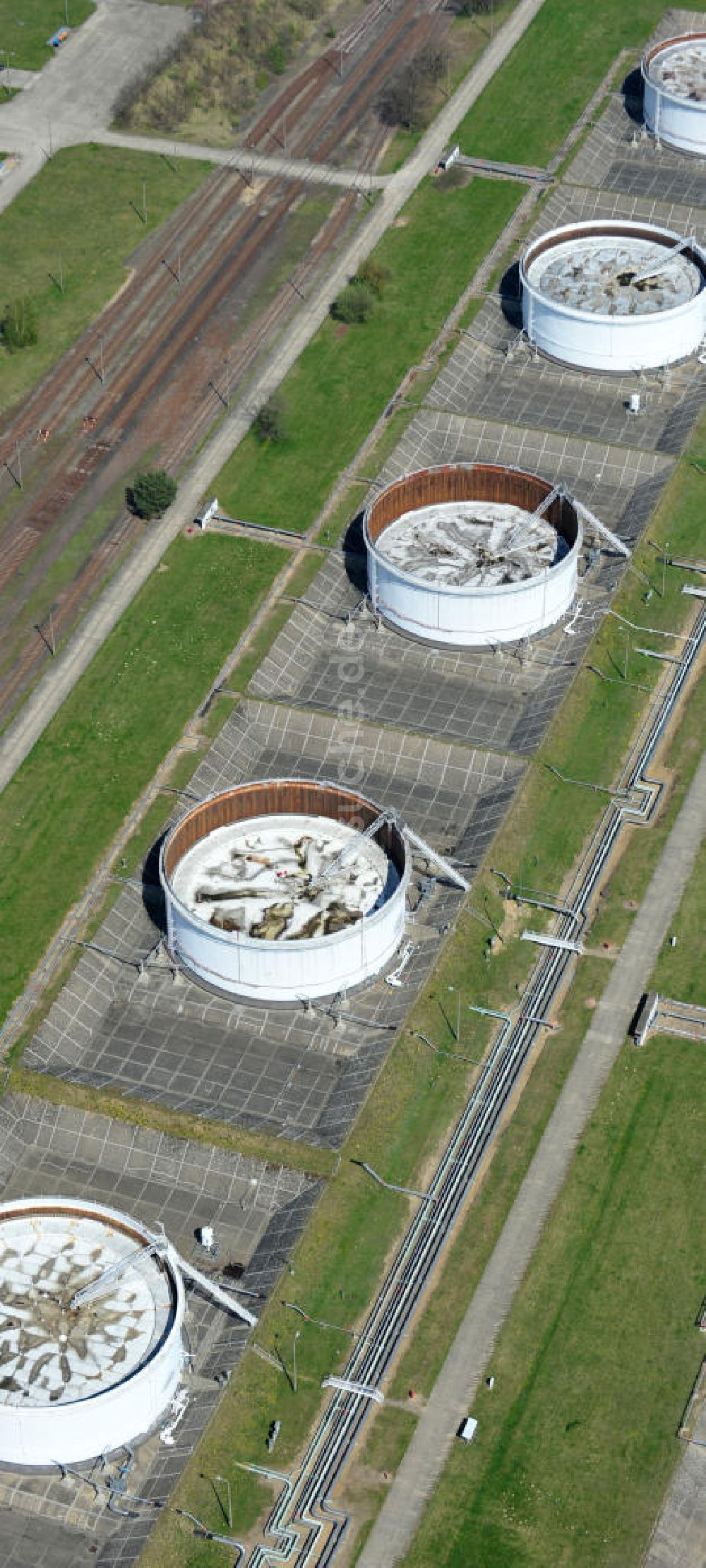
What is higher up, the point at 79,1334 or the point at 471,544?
the point at 471,544

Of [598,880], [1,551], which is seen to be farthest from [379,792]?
Answer: [1,551]

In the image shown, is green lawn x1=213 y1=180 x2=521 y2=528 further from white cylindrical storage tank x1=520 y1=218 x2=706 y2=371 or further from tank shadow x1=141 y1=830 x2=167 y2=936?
tank shadow x1=141 y1=830 x2=167 y2=936

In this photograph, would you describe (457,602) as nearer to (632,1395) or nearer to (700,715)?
A: (700,715)

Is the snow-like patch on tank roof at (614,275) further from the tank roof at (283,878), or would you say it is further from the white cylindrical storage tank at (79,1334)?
the white cylindrical storage tank at (79,1334)

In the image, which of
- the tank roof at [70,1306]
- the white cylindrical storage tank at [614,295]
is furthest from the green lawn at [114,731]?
the white cylindrical storage tank at [614,295]

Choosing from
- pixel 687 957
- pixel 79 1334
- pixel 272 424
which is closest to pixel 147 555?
pixel 272 424

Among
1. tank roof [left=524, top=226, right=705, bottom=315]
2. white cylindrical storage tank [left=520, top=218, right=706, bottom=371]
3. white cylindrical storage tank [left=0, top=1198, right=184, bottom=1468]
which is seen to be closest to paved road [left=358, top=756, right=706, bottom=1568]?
white cylindrical storage tank [left=0, top=1198, right=184, bottom=1468]

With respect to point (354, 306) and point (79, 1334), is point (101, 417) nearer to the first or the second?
point (354, 306)
